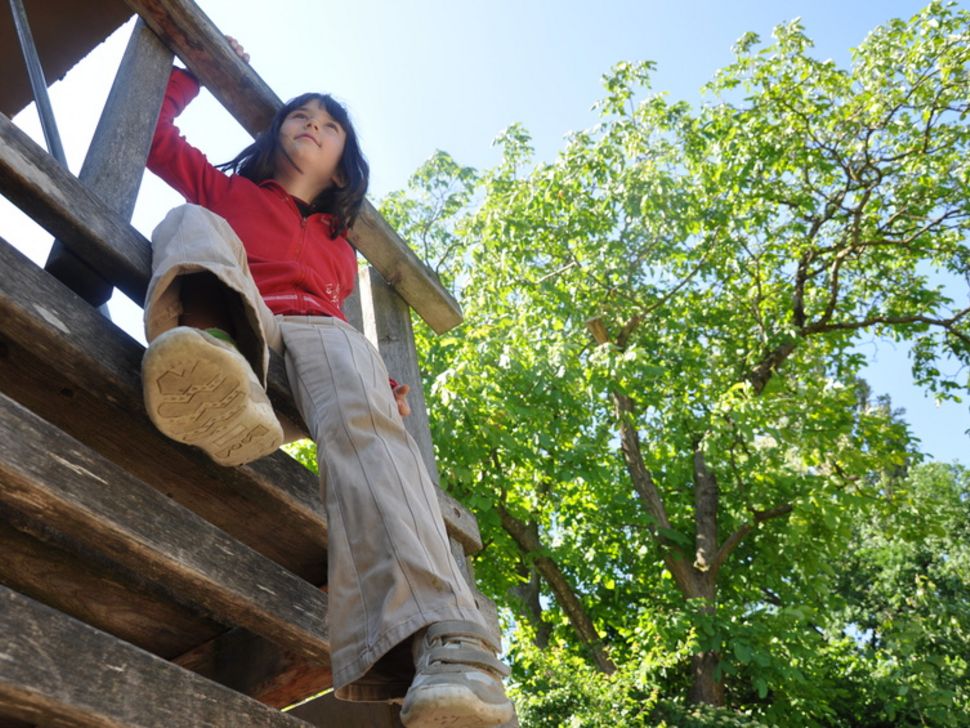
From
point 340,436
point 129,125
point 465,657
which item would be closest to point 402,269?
point 129,125

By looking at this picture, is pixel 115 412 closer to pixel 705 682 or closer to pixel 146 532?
pixel 146 532

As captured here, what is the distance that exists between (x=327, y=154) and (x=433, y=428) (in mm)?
5424

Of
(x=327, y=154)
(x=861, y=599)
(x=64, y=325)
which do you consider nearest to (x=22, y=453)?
(x=64, y=325)

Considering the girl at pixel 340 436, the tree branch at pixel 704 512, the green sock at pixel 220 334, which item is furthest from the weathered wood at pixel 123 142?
the tree branch at pixel 704 512

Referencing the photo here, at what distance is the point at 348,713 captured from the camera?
213 cm

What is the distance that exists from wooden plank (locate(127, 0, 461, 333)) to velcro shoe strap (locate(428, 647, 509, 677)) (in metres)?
1.64

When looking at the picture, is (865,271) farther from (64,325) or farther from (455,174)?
(64,325)

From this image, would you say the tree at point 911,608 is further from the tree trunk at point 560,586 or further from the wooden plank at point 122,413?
the wooden plank at point 122,413

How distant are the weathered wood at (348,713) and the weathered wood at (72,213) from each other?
102cm

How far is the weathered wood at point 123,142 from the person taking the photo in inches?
64.4

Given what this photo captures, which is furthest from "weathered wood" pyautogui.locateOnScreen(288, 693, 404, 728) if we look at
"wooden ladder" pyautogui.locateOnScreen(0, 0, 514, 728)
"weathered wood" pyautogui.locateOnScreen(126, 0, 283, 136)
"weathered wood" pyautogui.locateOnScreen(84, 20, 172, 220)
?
"weathered wood" pyautogui.locateOnScreen(126, 0, 283, 136)

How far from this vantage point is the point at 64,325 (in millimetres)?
1402

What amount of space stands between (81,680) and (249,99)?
1.72 metres

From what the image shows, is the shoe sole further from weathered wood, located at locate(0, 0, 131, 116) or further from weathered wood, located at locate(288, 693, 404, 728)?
weathered wood, located at locate(0, 0, 131, 116)
